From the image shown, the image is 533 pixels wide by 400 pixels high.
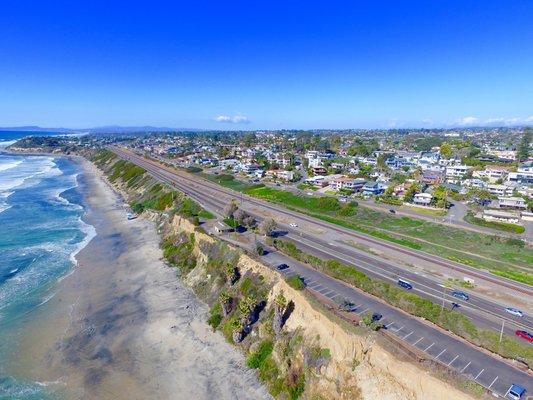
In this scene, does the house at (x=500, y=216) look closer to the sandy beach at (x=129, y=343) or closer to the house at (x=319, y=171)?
the sandy beach at (x=129, y=343)

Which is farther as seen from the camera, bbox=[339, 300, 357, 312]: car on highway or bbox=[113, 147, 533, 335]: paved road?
bbox=[339, 300, 357, 312]: car on highway

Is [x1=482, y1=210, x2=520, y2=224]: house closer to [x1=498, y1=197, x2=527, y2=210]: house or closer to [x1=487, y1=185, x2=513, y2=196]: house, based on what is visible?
[x1=498, y1=197, x2=527, y2=210]: house

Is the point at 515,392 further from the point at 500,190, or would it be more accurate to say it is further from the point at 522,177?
the point at 522,177

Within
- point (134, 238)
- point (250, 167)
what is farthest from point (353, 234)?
point (250, 167)

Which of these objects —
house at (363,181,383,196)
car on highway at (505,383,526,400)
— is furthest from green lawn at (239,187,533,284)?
car on highway at (505,383,526,400)

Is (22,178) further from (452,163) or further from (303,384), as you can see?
(452,163)

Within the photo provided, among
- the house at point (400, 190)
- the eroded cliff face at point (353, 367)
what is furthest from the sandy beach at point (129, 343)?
the house at point (400, 190)

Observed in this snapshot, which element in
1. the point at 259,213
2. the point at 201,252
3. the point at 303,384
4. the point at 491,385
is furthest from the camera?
the point at 259,213

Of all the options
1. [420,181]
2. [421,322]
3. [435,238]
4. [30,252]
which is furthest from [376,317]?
[420,181]
